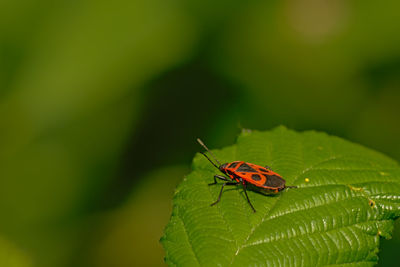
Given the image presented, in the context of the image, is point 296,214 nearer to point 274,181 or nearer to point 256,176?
point 274,181

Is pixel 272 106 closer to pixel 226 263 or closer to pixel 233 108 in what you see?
pixel 233 108

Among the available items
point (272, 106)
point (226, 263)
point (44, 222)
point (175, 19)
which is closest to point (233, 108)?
point (272, 106)

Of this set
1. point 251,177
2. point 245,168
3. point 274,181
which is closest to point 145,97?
point 245,168

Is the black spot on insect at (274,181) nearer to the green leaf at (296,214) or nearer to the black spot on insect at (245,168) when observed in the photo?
the green leaf at (296,214)

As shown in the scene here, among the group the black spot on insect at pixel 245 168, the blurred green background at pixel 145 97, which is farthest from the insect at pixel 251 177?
the blurred green background at pixel 145 97

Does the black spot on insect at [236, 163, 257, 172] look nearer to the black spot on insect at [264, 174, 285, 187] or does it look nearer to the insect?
the insect

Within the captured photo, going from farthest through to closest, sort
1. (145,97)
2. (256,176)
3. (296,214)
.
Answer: (145,97), (256,176), (296,214)
